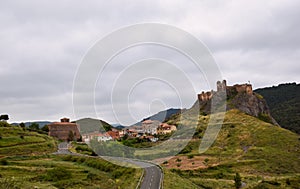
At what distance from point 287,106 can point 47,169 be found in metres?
136

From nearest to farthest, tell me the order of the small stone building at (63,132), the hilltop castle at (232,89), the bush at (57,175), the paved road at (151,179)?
1. the paved road at (151,179)
2. the bush at (57,175)
3. the small stone building at (63,132)
4. the hilltop castle at (232,89)

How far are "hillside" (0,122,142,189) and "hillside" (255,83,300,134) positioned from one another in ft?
298

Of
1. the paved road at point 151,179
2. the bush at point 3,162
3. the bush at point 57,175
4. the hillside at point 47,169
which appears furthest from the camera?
the bush at point 3,162

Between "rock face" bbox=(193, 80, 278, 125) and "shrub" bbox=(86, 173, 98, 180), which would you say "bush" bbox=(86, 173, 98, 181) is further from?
"rock face" bbox=(193, 80, 278, 125)

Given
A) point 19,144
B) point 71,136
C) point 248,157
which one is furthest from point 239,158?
point 71,136

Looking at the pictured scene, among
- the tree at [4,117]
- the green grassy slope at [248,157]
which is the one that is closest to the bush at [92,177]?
the green grassy slope at [248,157]

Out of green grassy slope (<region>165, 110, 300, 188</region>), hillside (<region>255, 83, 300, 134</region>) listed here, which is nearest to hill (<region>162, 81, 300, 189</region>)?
green grassy slope (<region>165, 110, 300, 188</region>)

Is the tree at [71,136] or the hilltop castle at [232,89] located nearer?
the tree at [71,136]

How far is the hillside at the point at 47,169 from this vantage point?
48.8 meters

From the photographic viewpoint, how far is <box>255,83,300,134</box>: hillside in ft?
453

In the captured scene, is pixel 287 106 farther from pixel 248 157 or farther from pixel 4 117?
pixel 4 117

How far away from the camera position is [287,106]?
16125 centimetres

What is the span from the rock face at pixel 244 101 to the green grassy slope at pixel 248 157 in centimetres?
2757

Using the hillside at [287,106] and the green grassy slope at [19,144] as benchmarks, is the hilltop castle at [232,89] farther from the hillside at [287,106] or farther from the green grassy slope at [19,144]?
the green grassy slope at [19,144]
